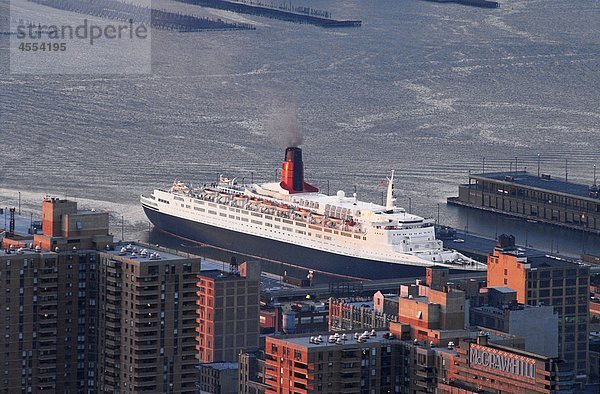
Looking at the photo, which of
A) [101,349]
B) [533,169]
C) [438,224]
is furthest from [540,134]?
[101,349]

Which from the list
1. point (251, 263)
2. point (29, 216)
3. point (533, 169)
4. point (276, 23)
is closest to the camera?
point (251, 263)

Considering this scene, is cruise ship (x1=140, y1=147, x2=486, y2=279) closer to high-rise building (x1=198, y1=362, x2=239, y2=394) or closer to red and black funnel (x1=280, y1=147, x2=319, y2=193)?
red and black funnel (x1=280, y1=147, x2=319, y2=193)

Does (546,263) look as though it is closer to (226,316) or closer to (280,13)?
(226,316)

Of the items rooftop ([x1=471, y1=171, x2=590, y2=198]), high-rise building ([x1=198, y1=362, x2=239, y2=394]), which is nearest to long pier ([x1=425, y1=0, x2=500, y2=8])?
rooftop ([x1=471, y1=171, x2=590, y2=198])

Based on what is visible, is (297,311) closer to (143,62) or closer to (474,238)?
(474,238)

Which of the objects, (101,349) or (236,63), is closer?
(101,349)

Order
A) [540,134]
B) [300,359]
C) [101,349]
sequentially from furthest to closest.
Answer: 1. [540,134]
2. [101,349]
3. [300,359]

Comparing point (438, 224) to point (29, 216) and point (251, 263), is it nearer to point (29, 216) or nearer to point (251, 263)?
point (29, 216)
